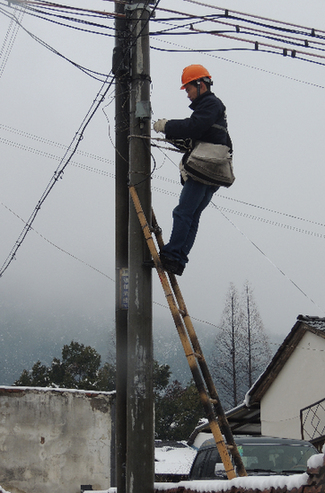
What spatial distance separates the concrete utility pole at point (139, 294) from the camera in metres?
5.06

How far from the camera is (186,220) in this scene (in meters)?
5.48

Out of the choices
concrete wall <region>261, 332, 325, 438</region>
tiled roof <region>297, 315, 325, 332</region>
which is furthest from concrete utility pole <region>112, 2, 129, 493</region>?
concrete wall <region>261, 332, 325, 438</region>

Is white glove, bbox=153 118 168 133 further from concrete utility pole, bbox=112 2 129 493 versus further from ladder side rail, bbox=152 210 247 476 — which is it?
ladder side rail, bbox=152 210 247 476

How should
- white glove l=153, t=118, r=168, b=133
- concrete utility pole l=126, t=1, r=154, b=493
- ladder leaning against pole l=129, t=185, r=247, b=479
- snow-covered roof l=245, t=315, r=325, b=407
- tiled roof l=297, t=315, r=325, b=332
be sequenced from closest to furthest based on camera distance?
ladder leaning against pole l=129, t=185, r=247, b=479 → concrete utility pole l=126, t=1, r=154, b=493 → white glove l=153, t=118, r=168, b=133 → tiled roof l=297, t=315, r=325, b=332 → snow-covered roof l=245, t=315, r=325, b=407

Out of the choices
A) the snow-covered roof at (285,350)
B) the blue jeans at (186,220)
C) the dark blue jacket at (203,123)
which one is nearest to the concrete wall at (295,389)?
the snow-covered roof at (285,350)

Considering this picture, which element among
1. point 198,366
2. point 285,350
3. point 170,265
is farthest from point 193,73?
point 285,350

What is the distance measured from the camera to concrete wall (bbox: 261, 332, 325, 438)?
2209 centimetres

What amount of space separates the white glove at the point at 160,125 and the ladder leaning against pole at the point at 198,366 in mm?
748

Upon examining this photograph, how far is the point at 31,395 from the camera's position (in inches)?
719

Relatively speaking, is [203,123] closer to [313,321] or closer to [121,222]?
[121,222]

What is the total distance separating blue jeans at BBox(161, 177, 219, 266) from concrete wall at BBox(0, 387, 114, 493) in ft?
45.7

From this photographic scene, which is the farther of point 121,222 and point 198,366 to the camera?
point 121,222

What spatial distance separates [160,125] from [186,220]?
0.98m

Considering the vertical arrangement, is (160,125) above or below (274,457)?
above
